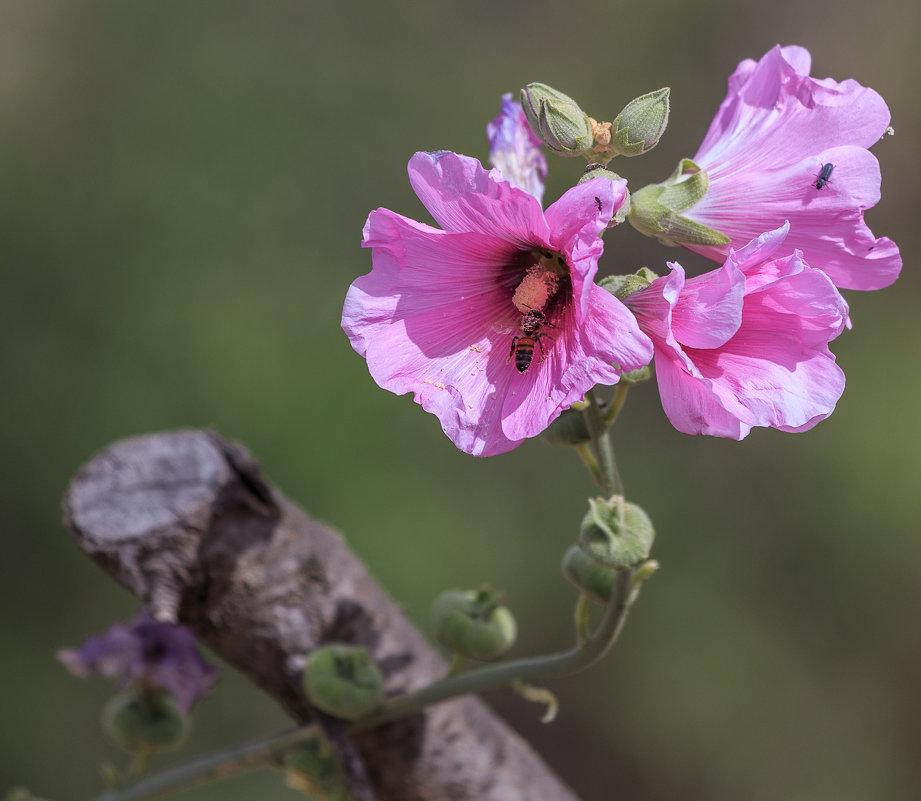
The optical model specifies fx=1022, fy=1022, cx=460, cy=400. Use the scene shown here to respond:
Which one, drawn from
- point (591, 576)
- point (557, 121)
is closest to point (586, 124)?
point (557, 121)

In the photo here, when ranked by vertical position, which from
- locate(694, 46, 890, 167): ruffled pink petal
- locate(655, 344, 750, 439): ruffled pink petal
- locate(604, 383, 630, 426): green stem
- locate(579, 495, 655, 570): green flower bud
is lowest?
locate(579, 495, 655, 570): green flower bud

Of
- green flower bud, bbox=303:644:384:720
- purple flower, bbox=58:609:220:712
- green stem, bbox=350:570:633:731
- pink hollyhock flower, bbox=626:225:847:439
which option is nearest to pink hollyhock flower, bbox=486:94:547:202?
pink hollyhock flower, bbox=626:225:847:439

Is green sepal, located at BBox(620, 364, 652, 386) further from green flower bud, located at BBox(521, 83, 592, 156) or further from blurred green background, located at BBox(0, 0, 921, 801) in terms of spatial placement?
blurred green background, located at BBox(0, 0, 921, 801)

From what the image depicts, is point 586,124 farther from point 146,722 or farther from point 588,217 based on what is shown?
point 146,722

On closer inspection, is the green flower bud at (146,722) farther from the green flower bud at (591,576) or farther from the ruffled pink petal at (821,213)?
the ruffled pink petal at (821,213)

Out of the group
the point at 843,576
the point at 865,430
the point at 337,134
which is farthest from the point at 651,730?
the point at 337,134

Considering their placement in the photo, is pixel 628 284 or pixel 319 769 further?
pixel 319 769
